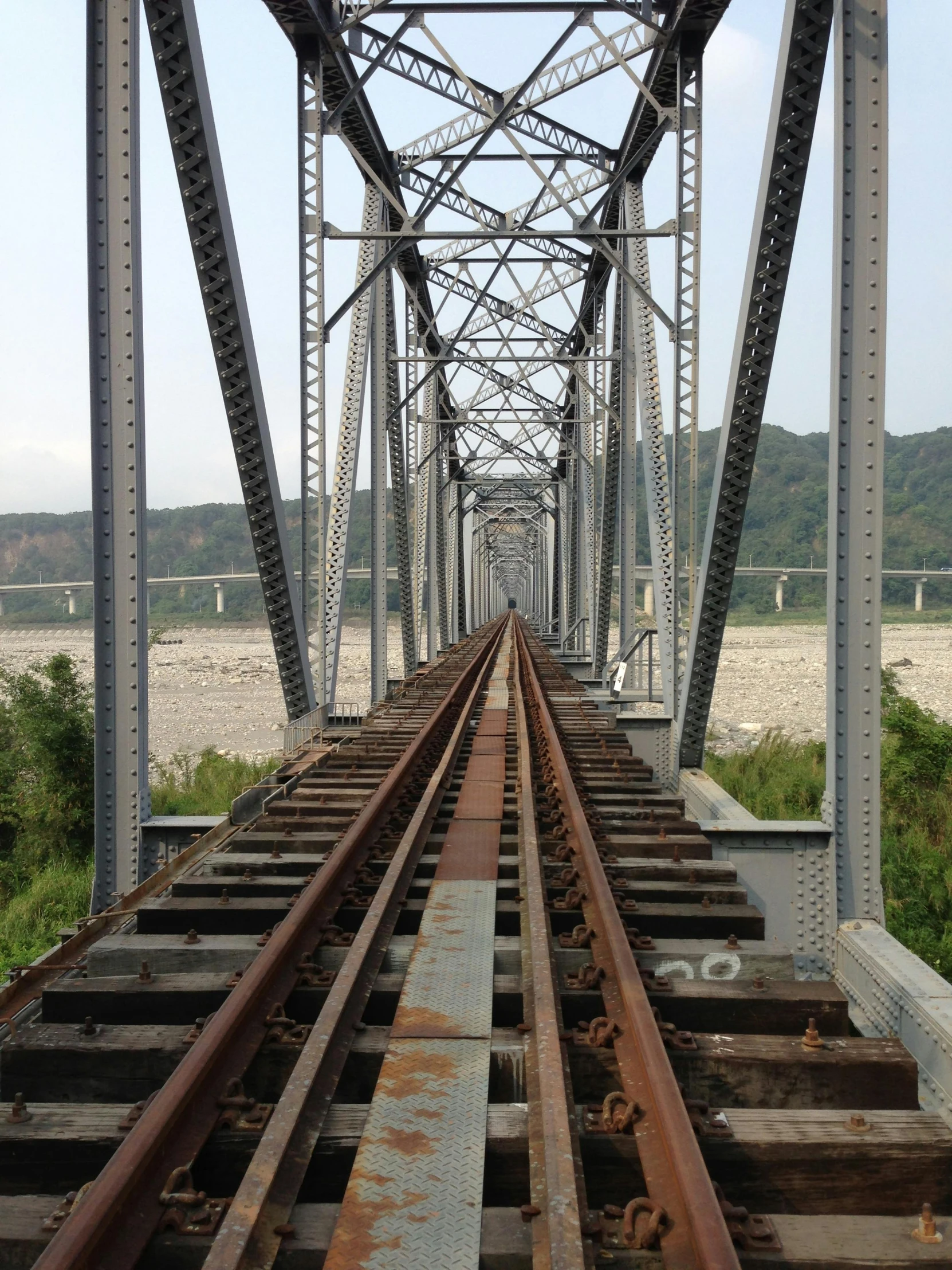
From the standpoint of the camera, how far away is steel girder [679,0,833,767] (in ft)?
19.2

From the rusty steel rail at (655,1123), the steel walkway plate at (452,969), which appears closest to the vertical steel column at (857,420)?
the rusty steel rail at (655,1123)

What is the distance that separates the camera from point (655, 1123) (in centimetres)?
232

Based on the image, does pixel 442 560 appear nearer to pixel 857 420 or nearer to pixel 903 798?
pixel 903 798

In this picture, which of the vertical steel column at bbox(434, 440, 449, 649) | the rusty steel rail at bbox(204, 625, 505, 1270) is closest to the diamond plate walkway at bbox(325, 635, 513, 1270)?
the rusty steel rail at bbox(204, 625, 505, 1270)

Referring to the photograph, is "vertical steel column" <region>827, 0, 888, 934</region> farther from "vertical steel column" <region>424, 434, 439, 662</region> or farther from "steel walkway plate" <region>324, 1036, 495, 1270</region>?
"vertical steel column" <region>424, 434, 439, 662</region>

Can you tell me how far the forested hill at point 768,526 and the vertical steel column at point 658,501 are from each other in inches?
1814

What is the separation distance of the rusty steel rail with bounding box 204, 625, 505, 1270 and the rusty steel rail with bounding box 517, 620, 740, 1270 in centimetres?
69

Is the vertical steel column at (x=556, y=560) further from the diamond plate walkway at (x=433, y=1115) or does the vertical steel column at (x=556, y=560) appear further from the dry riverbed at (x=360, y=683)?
the diamond plate walkway at (x=433, y=1115)

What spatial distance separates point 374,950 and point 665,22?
34.6ft

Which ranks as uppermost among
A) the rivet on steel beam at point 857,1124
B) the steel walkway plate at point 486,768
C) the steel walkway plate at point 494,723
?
the rivet on steel beam at point 857,1124

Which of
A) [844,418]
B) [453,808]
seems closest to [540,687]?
[453,808]

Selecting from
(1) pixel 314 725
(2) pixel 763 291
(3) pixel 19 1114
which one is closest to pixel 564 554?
(1) pixel 314 725

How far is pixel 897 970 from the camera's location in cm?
400

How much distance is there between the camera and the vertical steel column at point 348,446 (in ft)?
34.8
